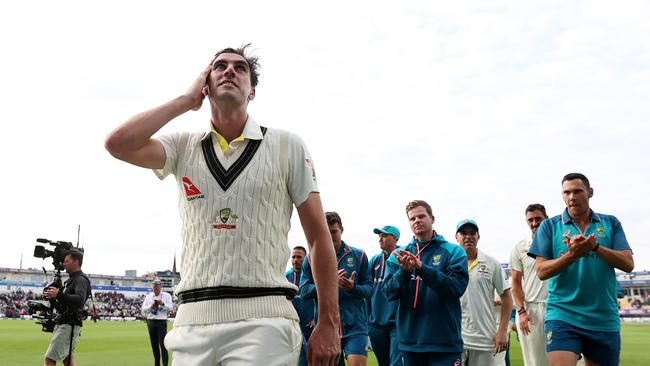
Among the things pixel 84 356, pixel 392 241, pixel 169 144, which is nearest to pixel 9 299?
pixel 84 356

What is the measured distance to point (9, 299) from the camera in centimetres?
7631

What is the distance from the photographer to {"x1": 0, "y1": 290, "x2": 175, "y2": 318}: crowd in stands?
235 ft

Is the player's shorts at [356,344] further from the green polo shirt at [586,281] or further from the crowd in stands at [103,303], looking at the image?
the crowd in stands at [103,303]

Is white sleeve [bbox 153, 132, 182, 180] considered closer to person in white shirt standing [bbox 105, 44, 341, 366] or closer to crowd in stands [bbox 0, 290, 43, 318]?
person in white shirt standing [bbox 105, 44, 341, 366]

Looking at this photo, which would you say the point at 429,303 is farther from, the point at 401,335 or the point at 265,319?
the point at 265,319

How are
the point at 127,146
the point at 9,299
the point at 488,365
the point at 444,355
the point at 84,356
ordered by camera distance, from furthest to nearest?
the point at 9,299
the point at 84,356
the point at 488,365
the point at 444,355
the point at 127,146

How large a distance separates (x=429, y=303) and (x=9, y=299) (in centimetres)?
8175

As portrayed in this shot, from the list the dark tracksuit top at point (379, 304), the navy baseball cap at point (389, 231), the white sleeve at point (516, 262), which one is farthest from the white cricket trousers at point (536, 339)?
the navy baseball cap at point (389, 231)

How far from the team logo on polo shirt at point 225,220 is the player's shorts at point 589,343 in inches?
168

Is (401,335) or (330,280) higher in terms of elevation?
(330,280)

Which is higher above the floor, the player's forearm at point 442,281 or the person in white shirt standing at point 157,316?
the player's forearm at point 442,281

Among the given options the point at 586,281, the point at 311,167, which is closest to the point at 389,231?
the point at 586,281

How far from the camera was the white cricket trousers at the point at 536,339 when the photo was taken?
875 centimetres

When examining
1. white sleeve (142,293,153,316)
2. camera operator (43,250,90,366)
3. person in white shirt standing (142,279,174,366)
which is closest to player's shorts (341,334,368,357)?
camera operator (43,250,90,366)
